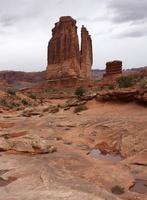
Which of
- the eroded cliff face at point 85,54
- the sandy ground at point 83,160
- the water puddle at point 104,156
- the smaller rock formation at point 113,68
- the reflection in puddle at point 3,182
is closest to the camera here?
the sandy ground at point 83,160

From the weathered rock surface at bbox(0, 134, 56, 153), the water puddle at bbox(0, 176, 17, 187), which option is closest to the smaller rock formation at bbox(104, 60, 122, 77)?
the weathered rock surface at bbox(0, 134, 56, 153)

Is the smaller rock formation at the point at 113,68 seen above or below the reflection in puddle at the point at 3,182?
above

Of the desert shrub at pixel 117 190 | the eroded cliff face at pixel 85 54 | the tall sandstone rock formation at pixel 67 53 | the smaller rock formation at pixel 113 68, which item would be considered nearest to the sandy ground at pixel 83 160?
the desert shrub at pixel 117 190

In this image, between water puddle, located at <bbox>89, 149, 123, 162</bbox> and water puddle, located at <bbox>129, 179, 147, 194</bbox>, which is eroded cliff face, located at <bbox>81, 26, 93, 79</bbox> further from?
Result: water puddle, located at <bbox>129, 179, 147, 194</bbox>

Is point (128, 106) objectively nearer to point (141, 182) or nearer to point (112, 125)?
point (112, 125)

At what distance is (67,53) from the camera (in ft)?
323

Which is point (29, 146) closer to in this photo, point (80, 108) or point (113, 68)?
point (80, 108)

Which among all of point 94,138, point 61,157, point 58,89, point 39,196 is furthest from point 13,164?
point 58,89

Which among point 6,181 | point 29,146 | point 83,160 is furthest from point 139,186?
point 29,146

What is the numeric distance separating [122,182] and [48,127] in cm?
1242

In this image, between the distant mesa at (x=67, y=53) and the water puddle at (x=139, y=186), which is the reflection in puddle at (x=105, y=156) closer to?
the water puddle at (x=139, y=186)

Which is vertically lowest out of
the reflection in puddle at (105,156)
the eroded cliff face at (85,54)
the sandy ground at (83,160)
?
the reflection in puddle at (105,156)

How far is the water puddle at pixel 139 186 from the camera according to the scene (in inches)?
445

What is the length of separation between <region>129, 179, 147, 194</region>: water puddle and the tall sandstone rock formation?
81220 mm
